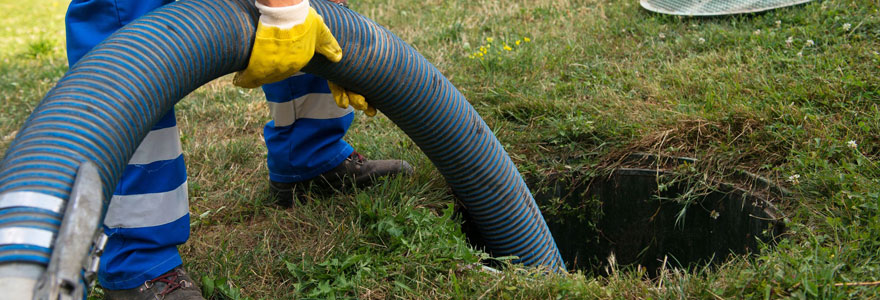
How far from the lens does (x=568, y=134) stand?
2.80 metres

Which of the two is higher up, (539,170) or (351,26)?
(351,26)

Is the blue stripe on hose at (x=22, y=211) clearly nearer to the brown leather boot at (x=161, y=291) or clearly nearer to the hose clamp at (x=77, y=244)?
the hose clamp at (x=77, y=244)

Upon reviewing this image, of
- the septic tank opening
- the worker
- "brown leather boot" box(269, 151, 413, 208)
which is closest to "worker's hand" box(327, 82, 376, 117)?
the worker

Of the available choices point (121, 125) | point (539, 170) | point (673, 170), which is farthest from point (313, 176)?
point (673, 170)

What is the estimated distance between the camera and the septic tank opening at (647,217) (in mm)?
2486

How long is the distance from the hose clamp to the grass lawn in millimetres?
840

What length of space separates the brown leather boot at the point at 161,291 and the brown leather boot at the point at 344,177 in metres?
0.61

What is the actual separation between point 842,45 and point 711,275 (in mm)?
1782

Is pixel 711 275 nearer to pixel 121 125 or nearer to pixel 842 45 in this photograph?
pixel 121 125

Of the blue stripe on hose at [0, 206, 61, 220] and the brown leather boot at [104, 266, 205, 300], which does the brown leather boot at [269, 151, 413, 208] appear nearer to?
the brown leather boot at [104, 266, 205, 300]

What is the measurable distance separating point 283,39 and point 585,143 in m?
1.54

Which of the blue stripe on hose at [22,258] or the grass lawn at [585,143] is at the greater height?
the blue stripe on hose at [22,258]

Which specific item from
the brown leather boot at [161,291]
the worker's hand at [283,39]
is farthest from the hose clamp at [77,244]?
the brown leather boot at [161,291]

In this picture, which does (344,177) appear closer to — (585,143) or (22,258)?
(585,143)
